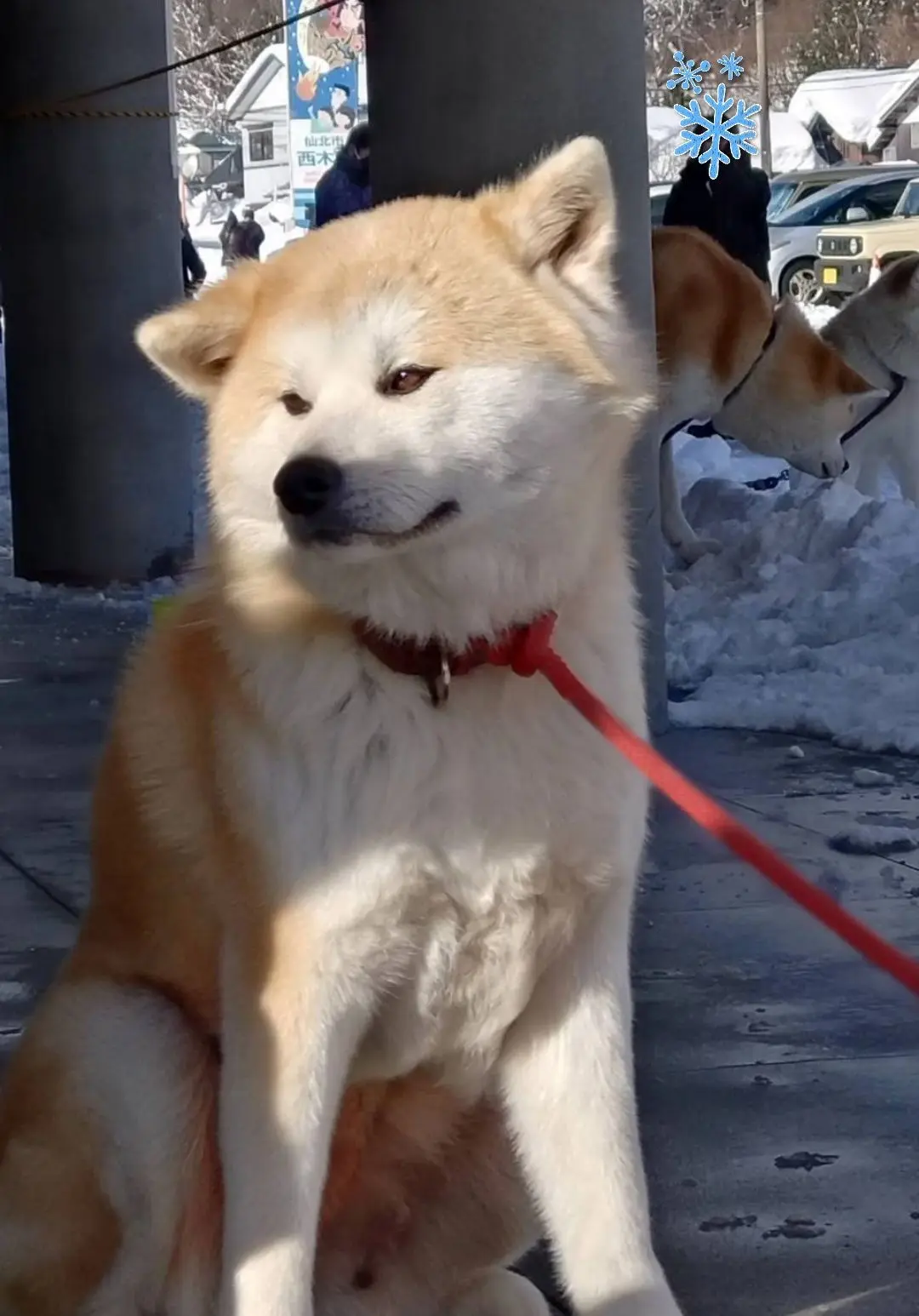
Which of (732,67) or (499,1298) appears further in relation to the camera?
(732,67)

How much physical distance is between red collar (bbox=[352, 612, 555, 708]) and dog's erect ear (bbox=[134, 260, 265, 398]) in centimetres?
44

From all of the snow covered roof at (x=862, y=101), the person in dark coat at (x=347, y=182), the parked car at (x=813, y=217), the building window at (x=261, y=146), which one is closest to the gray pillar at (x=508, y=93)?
the person in dark coat at (x=347, y=182)

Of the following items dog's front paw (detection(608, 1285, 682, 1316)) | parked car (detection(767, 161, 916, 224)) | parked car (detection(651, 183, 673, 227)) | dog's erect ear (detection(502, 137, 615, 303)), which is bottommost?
dog's front paw (detection(608, 1285, 682, 1316))

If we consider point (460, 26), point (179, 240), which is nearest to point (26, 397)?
point (179, 240)

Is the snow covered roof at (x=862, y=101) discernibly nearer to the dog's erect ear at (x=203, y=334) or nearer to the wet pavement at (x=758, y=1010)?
the wet pavement at (x=758, y=1010)

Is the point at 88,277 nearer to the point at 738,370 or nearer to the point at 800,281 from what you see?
the point at 738,370

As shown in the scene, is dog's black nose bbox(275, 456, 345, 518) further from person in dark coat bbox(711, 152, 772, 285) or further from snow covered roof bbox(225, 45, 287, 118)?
snow covered roof bbox(225, 45, 287, 118)

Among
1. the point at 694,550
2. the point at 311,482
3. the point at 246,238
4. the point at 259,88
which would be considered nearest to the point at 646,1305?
the point at 311,482

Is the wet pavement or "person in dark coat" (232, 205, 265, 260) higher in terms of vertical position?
"person in dark coat" (232, 205, 265, 260)

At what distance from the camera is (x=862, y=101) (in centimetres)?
3875

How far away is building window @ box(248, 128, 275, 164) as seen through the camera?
4716 cm

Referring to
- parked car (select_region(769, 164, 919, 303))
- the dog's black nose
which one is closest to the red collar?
the dog's black nose

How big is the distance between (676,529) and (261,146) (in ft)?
137

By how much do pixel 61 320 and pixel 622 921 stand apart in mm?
6585
